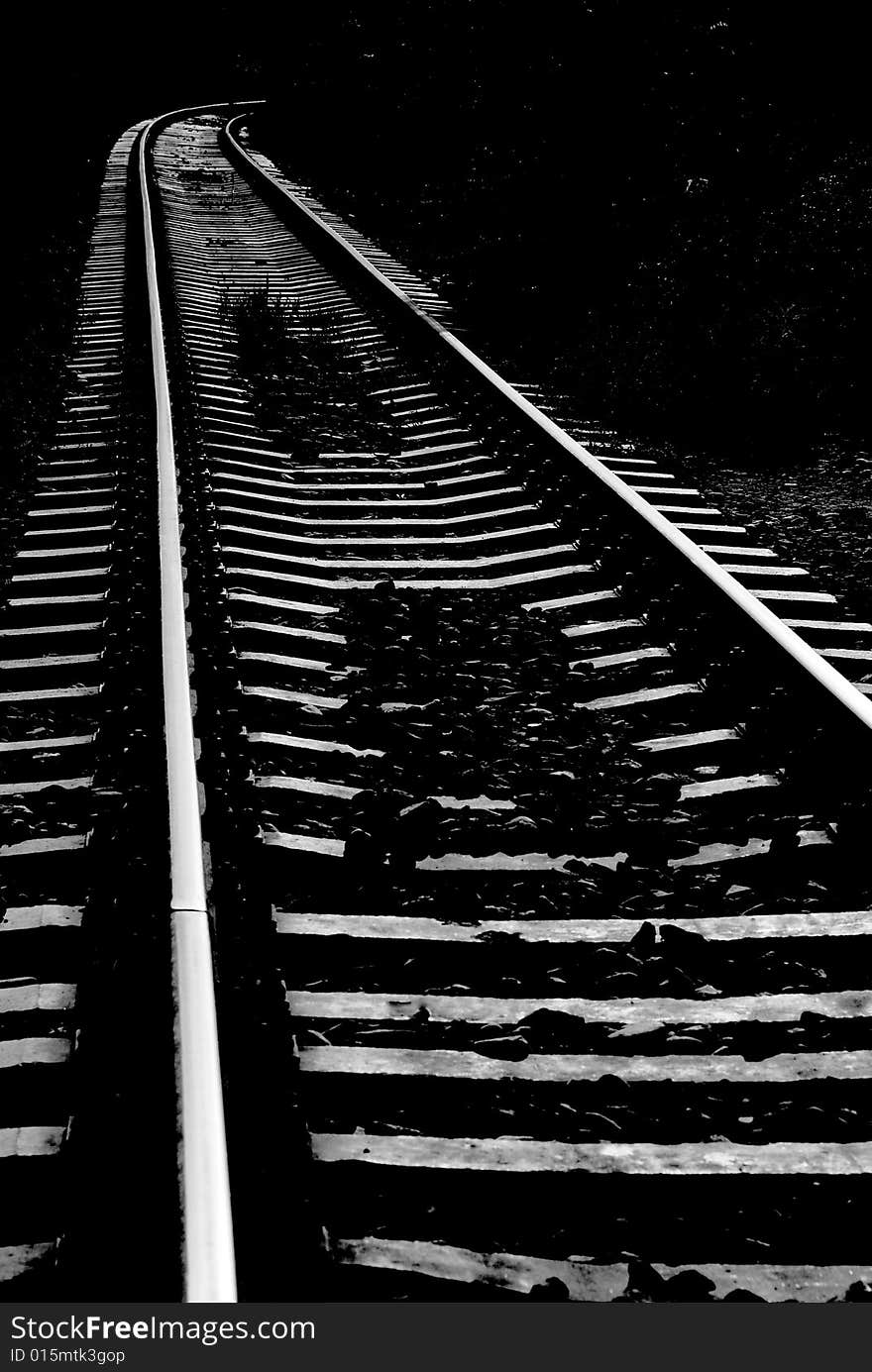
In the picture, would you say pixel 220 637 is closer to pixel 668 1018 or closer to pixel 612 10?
pixel 668 1018

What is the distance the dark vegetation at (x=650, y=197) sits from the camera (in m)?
8.41

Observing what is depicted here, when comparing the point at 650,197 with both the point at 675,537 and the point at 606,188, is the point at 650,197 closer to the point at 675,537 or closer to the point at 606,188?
the point at 606,188

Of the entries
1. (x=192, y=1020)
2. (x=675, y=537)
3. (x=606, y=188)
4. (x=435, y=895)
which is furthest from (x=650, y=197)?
(x=192, y=1020)

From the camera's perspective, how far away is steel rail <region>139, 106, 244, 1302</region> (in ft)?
6.47

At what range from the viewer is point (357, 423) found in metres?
7.73

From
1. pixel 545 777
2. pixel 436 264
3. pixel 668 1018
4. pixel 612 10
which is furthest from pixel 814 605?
pixel 612 10

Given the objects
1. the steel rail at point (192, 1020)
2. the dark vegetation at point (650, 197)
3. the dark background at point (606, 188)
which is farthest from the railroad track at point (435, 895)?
the dark background at point (606, 188)

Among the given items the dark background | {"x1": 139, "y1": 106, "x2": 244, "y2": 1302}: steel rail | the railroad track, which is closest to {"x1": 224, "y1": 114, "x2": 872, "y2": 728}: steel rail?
the railroad track

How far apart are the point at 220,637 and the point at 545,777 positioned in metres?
1.25

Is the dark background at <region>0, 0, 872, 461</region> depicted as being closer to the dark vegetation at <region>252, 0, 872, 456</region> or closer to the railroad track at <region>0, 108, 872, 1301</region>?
the dark vegetation at <region>252, 0, 872, 456</region>

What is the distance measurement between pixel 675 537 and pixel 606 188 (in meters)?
8.98

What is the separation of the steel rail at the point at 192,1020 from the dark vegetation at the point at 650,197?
15.5ft

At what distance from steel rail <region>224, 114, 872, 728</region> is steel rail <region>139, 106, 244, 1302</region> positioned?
71.0 inches

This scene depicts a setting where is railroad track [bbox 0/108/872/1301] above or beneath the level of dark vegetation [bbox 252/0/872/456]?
beneath
